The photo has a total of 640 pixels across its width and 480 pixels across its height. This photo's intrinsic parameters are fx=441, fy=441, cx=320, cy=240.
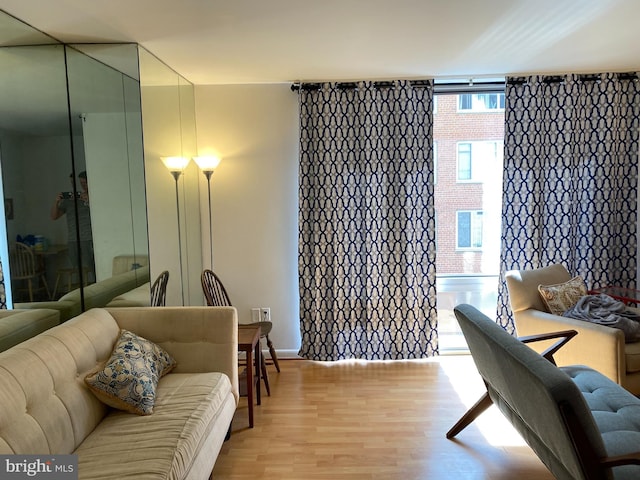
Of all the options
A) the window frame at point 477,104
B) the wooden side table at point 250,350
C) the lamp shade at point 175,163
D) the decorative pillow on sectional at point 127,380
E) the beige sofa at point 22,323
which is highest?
the window frame at point 477,104

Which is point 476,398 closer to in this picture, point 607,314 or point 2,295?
point 607,314

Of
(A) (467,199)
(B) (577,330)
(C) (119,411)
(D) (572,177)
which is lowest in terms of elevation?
(C) (119,411)

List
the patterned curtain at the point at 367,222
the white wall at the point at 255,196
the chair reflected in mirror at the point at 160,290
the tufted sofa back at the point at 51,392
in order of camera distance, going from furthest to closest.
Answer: the white wall at the point at 255,196 → the patterned curtain at the point at 367,222 → the chair reflected in mirror at the point at 160,290 → the tufted sofa back at the point at 51,392

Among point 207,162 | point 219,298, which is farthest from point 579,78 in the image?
point 219,298

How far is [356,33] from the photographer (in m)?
2.67

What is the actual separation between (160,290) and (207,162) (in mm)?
1235

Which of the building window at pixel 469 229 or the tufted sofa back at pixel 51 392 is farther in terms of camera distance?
the building window at pixel 469 229

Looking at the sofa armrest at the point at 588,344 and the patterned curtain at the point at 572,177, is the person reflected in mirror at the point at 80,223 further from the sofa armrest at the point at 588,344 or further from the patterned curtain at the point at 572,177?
the patterned curtain at the point at 572,177

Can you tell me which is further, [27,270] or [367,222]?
[367,222]

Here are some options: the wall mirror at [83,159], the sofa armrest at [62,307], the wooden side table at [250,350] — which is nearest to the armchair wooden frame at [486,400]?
the wooden side table at [250,350]

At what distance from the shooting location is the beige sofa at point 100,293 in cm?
253

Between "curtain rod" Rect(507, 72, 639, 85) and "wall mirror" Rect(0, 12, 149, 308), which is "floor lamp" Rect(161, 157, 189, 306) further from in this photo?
"curtain rod" Rect(507, 72, 639, 85)

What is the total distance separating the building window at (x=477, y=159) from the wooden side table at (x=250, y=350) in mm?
2327

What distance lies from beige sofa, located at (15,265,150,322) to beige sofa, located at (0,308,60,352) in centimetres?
6
